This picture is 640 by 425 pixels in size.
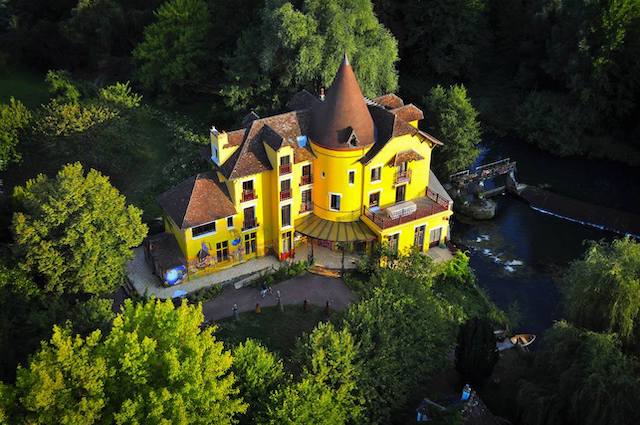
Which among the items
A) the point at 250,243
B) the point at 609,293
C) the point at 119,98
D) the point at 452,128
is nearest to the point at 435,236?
the point at 452,128

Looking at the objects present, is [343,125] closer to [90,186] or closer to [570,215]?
[90,186]

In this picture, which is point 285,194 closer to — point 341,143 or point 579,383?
point 341,143

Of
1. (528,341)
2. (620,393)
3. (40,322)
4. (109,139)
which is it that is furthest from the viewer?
(109,139)

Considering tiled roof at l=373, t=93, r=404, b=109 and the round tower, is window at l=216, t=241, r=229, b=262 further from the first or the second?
tiled roof at l=373, t=93, r=404, b=109

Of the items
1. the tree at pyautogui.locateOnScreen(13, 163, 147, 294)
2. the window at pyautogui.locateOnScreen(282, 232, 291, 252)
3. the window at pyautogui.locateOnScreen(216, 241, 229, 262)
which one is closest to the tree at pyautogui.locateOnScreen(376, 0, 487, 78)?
the window at pyautogui.locateOnScreen(282, 232, 291, 252)

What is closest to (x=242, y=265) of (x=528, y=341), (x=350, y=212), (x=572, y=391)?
(x=350, y=212)

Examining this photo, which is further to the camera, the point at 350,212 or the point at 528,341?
the point at 350,212
